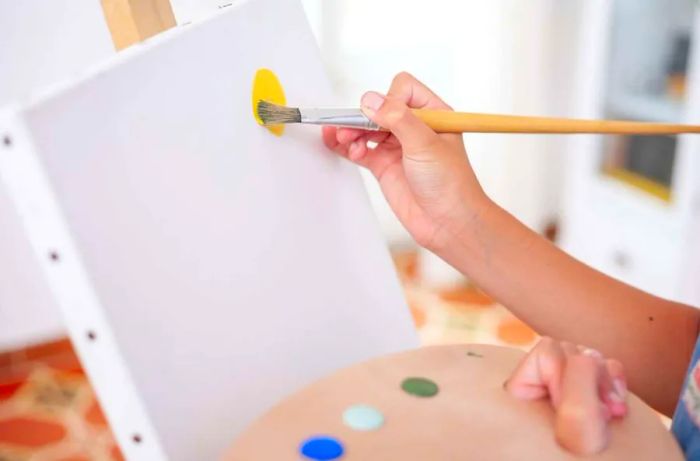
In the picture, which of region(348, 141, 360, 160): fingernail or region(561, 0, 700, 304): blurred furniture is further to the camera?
region(561, 0, 700, 304): blurred furniture

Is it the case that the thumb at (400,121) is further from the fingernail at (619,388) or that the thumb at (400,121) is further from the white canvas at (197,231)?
the fingernail at (619,388)

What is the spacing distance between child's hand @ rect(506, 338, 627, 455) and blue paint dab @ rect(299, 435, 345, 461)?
11 cm

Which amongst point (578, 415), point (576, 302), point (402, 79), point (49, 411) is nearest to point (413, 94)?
point (402, 79)

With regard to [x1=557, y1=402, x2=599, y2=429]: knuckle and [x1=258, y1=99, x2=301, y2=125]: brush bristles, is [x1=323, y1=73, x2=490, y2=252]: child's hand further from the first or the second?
[x1=557, y1=402, x2=599, y2=429]: knuckle

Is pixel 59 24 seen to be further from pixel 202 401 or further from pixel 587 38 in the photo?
pixel 587 38

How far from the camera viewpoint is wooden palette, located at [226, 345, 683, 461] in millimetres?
402

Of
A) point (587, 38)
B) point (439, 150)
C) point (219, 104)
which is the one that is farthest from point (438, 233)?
point (587, 38)

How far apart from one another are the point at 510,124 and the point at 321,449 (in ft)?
0.82

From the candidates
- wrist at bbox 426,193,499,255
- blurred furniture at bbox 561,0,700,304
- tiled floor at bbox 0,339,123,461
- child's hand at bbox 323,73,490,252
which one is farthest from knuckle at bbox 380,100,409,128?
blurred furniture at bbox 561,0,700,304

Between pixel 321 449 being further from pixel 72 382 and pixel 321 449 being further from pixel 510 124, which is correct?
pixel 72 382

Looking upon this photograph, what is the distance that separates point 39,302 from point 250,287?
0.62 ft

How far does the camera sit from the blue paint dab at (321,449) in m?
0.40

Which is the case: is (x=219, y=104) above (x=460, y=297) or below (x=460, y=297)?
above

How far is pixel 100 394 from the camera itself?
0.40 m
